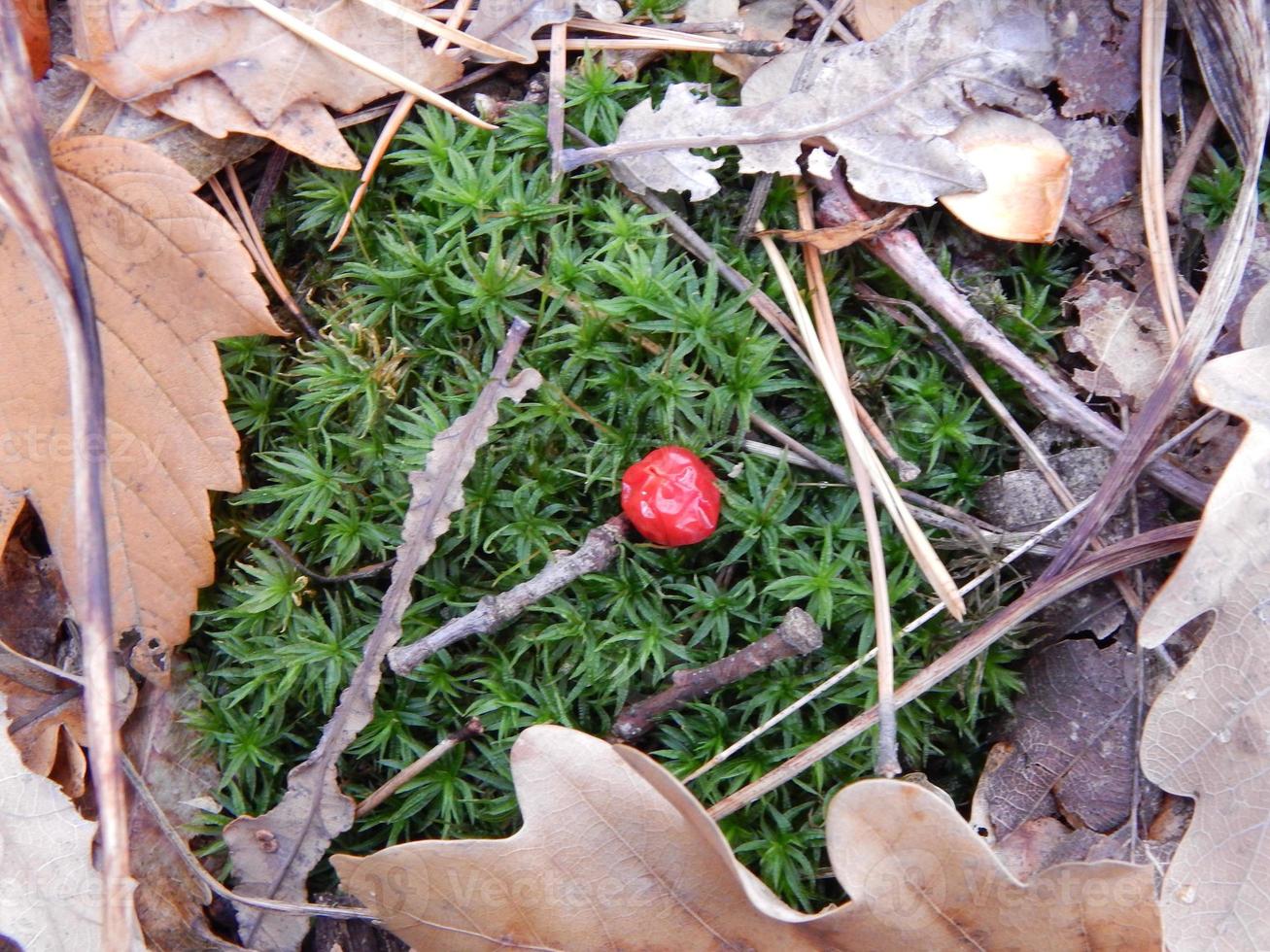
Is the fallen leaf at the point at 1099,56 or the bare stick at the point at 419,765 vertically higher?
the fallen leaf at the point at 1099,56

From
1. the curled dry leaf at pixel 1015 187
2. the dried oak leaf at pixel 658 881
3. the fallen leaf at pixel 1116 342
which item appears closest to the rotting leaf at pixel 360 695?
the dried oak leaf at pixel 658 881

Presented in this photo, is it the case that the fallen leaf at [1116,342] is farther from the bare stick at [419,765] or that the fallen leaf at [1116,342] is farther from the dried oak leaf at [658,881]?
the bare stick at [419,765]

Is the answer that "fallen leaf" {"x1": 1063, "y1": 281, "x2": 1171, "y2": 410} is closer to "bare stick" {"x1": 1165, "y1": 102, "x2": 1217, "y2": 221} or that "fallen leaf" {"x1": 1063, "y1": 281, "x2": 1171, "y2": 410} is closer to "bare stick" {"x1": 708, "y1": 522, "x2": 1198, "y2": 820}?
"bare stick" {"x1": 1165, "y1": 102, "x2": 1217, "y2": 221}

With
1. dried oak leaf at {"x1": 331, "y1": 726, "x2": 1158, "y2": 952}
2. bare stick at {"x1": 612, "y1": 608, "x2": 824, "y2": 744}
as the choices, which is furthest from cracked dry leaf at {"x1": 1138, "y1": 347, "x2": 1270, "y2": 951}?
bare stick at {"x1": 612, "y1": 608, "x2": 824, "y2": 744}

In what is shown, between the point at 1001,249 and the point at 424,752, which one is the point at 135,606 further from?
the point at 1001,249

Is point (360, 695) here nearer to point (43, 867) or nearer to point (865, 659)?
point (43, 867)

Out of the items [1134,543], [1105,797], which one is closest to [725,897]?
[1105,797]
